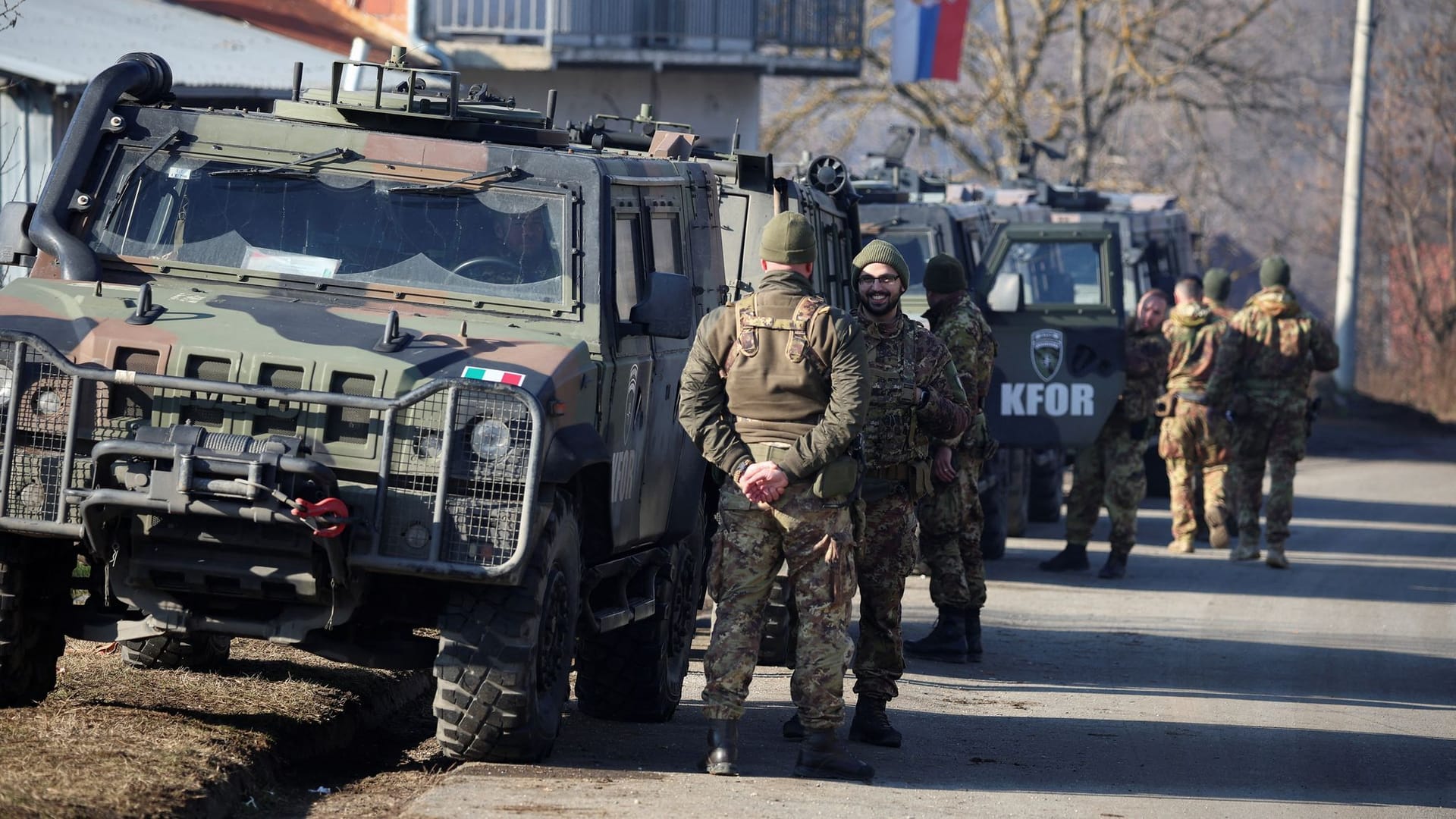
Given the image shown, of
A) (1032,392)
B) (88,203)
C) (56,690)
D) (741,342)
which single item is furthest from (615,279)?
(1032,392)

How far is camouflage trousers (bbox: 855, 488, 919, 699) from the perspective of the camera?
7.54m

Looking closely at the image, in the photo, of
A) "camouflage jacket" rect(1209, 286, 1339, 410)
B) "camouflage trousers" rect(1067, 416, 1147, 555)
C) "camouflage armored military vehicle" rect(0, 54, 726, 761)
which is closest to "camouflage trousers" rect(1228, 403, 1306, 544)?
"camouflage jacket" rect(1209, 286, 1339, 410)

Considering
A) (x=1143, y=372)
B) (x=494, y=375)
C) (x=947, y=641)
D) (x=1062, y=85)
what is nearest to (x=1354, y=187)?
(x=1062, y=85)

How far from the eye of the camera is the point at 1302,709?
916cm

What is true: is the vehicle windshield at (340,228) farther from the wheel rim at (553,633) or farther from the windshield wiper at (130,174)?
the wheel rim at (553,633)

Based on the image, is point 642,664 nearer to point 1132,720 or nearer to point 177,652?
point 177,652

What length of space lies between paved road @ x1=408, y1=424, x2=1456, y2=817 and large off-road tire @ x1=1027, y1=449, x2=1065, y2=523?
5.27 feet

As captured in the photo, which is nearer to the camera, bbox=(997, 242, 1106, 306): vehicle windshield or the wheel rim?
the wheel rim

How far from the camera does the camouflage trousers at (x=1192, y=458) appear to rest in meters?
A: 14.7

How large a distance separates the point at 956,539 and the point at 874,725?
2430 millimetres

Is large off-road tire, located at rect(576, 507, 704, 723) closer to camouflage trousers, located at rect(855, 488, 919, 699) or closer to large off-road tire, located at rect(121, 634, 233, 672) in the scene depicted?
camouflage trousers, located at rect(855, 488, 919, 699)

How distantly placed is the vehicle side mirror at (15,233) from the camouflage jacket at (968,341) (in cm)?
431

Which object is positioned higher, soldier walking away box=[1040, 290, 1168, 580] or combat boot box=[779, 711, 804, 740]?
soldier walking away box=[1040, 290, 1168, 580]

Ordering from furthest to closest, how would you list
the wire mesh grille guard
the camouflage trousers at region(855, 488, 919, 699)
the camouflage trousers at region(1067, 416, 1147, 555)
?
the camouflage trousers at region(1067, 416, 1147, 555) < the camouflage trousers at region(855, 488, 919, 699) < the wire mesh grille guard
